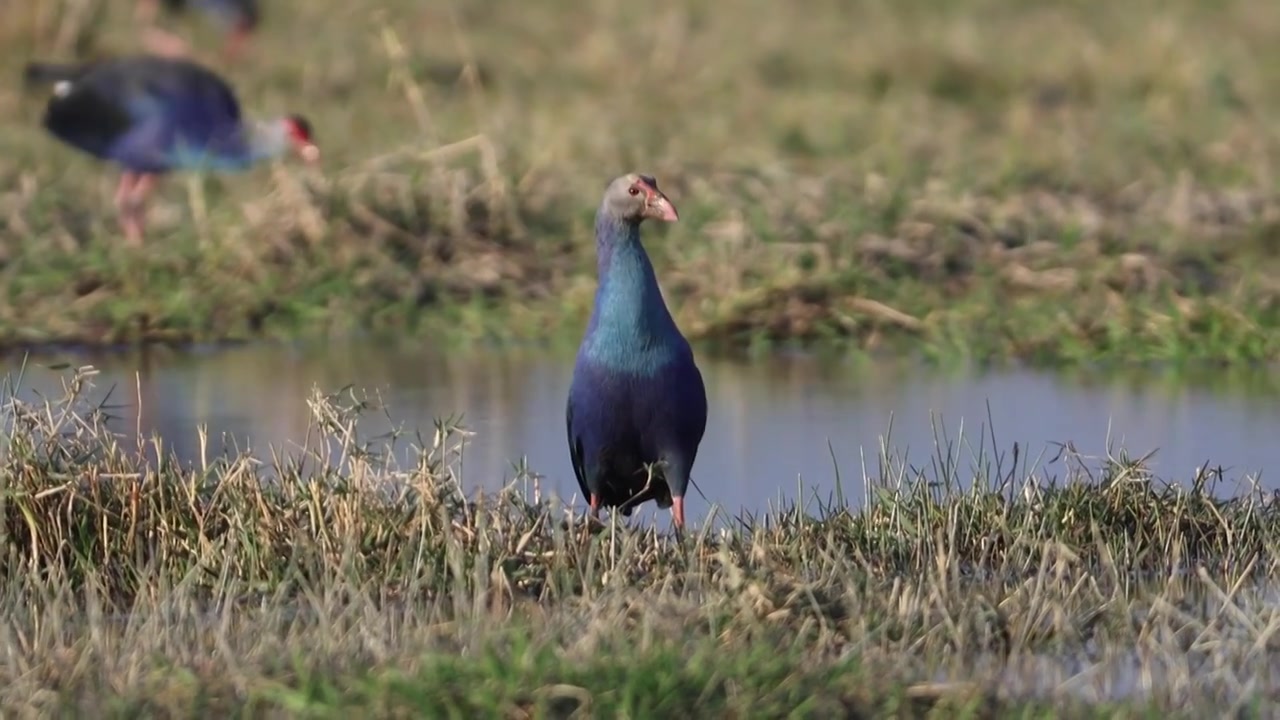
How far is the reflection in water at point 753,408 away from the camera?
675 centimetres

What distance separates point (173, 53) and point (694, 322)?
15.8ft

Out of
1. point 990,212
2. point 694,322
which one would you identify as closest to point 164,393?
point 694,322

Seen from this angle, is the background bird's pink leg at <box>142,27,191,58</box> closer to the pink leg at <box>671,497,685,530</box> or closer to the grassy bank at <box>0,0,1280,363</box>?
the grassy bank at <box>0,0,1280,363</box>

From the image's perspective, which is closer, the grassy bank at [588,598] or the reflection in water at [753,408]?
the grassy bank at [588,598]

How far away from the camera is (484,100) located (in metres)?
13.5

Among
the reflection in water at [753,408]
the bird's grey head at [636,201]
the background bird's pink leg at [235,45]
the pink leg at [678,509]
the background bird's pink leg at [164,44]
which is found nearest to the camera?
the pink leg at [678,509]

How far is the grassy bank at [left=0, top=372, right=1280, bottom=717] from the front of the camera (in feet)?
13.0

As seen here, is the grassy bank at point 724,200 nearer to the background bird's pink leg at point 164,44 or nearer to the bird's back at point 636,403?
the background bird's pink leg at point 164,44

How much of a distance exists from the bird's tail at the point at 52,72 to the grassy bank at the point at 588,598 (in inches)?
252

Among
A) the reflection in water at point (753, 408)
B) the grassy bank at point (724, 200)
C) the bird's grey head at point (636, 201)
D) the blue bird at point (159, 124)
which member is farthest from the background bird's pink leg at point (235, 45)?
the bird's grey head at point (636, 201)

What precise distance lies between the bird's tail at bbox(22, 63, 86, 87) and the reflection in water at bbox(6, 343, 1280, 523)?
3175 mm

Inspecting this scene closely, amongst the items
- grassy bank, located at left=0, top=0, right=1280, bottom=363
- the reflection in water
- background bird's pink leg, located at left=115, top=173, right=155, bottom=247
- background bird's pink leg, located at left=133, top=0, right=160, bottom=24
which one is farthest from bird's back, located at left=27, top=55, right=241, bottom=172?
the reflection in water

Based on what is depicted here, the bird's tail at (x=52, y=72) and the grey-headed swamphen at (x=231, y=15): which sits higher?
the grey-headed swamphen at (x=231, y=15)

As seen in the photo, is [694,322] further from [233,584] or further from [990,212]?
[233,584]
